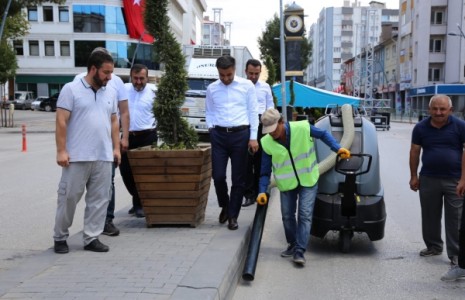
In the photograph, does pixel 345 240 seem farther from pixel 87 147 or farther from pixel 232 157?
pixel 87 147

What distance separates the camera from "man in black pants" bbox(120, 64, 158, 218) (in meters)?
6.57

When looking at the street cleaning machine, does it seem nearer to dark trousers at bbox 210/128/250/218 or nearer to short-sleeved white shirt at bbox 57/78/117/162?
dark trousers at bbox 210/128/250/218

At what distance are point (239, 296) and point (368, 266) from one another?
1592mm

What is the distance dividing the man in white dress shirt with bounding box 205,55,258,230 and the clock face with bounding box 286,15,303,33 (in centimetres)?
2187

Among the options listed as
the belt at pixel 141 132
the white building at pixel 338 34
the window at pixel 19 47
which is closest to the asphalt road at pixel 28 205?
the belt at pixel 141 132

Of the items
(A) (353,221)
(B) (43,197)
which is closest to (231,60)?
(A) (353,221)

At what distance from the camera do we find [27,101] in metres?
60.2

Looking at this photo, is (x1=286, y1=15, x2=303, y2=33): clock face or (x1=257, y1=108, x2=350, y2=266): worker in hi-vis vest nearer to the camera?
(x1=257, y1=108, x2=350, y2=266): worker in hi-vis vest

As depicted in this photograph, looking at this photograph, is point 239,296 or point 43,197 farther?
point 43,197

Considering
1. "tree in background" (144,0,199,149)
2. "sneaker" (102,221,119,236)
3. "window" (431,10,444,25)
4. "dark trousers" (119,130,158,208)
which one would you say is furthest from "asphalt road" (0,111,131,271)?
"window" (431,10,444,25)

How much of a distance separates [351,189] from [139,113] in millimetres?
2714

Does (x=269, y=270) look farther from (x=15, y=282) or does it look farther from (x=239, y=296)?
(x=15, y=282)

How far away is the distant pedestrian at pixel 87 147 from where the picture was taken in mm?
4965

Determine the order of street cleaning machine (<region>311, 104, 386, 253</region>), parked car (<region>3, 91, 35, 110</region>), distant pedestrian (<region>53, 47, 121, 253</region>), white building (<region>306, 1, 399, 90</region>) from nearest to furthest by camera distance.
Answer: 1. distant pedestrian (<region>53, 47, 121, 253</region>)
2. street cleaning machine (<region>311, 104, 386, 253</region>)
3. parked car (<region>3, 91, 35, 110</region>)
4. white building (<region>306, 1, 399, 90</region>)
